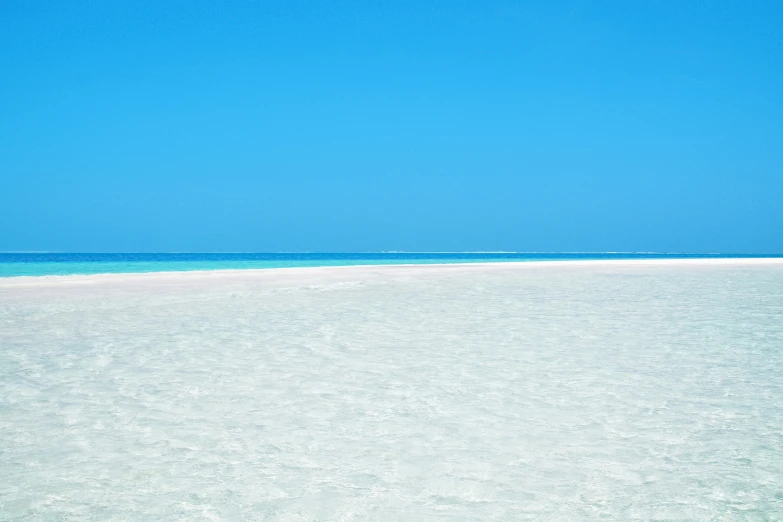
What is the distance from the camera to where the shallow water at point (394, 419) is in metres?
2.12

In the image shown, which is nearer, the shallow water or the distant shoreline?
the shallow water

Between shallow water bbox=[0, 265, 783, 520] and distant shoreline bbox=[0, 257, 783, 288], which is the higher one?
distant shoreline bbox=[0, 257, 783, 288]

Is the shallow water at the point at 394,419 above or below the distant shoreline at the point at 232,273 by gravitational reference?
below

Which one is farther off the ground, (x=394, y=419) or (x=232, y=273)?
(x=232, y=273)

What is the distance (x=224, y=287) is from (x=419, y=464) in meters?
9.48

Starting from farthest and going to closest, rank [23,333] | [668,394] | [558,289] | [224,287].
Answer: [224,287] → [558,289] → [23,333] → [668,394]

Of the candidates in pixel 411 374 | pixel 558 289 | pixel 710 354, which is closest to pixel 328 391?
pixel 411 374

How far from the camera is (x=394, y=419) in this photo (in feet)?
10.0

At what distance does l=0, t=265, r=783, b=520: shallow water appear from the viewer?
212 cm

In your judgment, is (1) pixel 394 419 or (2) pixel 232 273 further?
(2) pixel 232 273

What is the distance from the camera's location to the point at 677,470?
7.77 ft

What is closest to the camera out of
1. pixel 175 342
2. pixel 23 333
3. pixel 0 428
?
pixel 0 428

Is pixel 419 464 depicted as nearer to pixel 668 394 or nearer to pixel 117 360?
A: pixel 668 394

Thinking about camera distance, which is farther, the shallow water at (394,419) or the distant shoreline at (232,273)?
the distant shoreline at (232,273)
